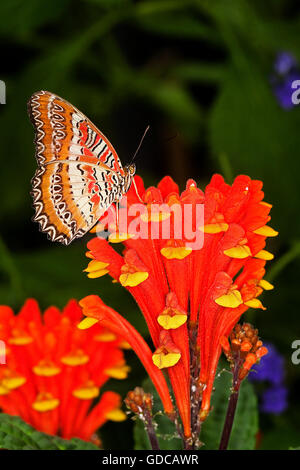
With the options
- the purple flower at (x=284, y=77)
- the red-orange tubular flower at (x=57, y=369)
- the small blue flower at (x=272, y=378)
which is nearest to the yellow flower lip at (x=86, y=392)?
the red-orange tubular flower at (x=57, y=369)

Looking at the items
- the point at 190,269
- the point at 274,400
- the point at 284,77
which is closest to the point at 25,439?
the point at 190,269

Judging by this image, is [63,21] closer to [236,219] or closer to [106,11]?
[106,11]

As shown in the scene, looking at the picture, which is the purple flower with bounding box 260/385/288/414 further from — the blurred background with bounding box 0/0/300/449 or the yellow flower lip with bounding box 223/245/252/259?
the yellow flower lip with bounding box 223/245/252/259

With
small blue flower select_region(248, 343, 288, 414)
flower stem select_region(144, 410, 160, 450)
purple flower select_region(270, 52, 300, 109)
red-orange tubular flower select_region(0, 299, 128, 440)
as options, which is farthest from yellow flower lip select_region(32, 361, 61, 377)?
purple flower select_region(270, 52, 300, 109)

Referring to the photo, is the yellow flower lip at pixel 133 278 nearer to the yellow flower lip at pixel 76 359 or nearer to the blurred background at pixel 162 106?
the yellow flower lip at pixel 76 359

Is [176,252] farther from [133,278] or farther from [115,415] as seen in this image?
[115,415]

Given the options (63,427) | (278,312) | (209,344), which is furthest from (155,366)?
(278,312)
